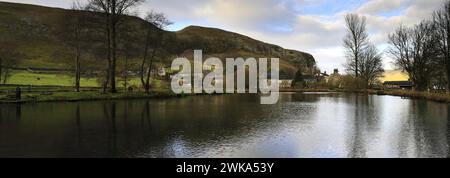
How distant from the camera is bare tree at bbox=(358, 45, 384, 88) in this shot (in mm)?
86312

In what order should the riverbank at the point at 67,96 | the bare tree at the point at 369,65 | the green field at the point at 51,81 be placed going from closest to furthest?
the riverbank at the point at 67,96 → the green field at the point at 51,81 → the bare tree at the point at 369,65

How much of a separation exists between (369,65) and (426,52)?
101 feet

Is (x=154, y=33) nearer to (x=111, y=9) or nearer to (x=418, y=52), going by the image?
(x=111, y=9)

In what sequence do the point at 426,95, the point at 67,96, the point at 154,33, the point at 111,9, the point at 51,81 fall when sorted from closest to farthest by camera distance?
1. the point at 67,96
2. the point at 111,9
3. the point at 426,95
4. the point at 154,33
5. the point at 51,81

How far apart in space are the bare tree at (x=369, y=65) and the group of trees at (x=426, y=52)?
13823mm

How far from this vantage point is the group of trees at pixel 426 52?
50.0 metres

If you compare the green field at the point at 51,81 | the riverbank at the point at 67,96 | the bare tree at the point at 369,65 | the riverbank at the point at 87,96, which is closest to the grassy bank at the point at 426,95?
the riverbank at the point at 87,96

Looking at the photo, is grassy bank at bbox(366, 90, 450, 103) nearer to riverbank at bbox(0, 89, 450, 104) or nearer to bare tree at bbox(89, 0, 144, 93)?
riverbank at bbox(0, 89, 450, 104)

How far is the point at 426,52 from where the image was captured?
58.4 meters

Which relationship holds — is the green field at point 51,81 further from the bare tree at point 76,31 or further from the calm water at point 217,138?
the calm water at point 217,138

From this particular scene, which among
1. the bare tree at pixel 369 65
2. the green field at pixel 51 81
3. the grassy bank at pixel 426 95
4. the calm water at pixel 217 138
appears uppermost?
the bare tree at pixel 369 65

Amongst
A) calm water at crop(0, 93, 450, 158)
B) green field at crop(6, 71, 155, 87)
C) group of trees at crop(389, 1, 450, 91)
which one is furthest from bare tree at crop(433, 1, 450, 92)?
green field at crop(6, 71, 155, 87)

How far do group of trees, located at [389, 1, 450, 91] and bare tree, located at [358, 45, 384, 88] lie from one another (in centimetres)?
1382

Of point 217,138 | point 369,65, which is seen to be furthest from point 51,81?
point 369,65
